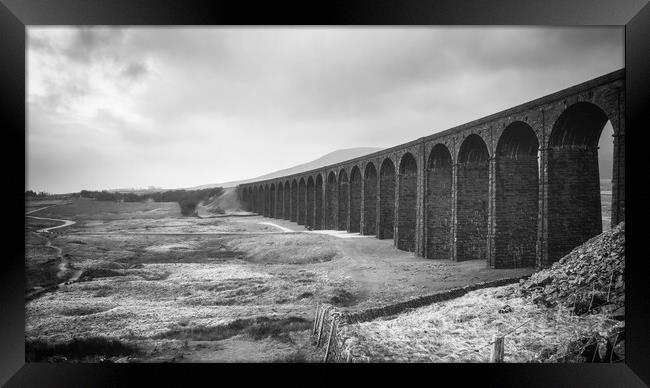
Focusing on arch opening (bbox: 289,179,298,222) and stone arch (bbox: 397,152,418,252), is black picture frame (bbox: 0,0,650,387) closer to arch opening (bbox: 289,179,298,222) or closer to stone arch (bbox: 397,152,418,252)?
stone arch (bbox: 397,152,418,252)

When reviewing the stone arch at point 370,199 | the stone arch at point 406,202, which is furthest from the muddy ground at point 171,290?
the stone arch at point 370,199

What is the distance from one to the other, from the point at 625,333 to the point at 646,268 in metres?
1.22

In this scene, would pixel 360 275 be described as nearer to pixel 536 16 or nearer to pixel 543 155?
pixel 543 155

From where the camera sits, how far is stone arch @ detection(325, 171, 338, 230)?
81.9 feet

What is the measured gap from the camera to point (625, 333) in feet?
19.2

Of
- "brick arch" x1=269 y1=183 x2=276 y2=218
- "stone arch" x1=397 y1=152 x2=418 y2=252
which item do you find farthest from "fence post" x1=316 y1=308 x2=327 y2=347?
"brick arch" x1=269 y1=183 x2=276 y2=218

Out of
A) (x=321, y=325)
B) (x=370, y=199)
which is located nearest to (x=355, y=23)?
(x=321, y=325)

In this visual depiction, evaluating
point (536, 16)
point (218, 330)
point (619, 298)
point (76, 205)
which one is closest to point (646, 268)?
point (619, 298)

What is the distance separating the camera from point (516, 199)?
35.4 feet

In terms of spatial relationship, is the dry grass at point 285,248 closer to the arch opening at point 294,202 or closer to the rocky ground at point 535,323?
the rocky ground at point 535,323

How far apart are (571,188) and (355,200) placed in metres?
14.5

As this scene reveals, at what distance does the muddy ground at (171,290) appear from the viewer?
7.62 m

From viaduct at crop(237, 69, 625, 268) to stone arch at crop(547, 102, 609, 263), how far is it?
3cm

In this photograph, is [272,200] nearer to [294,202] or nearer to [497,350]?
[294,202]
